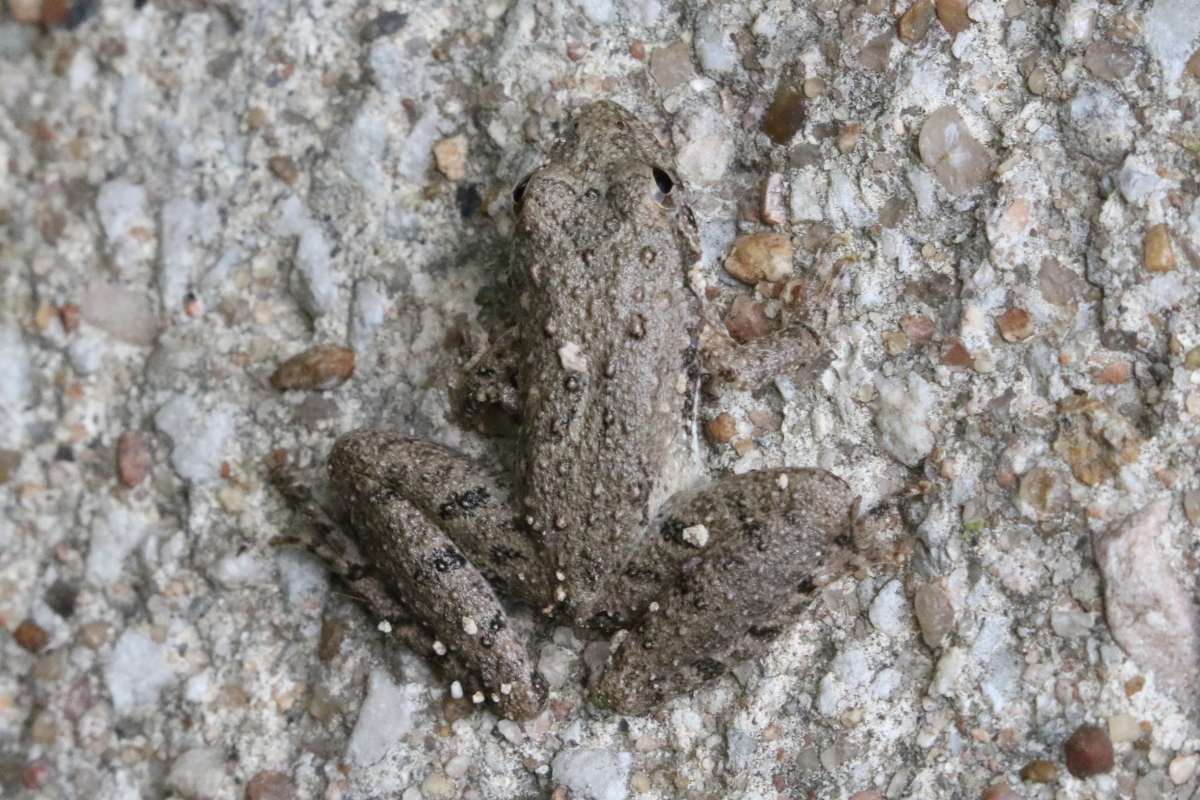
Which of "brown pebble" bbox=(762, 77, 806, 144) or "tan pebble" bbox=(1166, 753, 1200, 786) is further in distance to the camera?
"brown pebble" bbox=(762, 77, 806, 144)

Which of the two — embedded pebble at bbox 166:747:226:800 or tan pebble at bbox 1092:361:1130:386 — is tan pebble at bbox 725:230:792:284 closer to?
tan pebble at bbox 1092:361:1130:386

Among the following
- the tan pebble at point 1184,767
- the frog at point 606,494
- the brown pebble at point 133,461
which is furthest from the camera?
the brown pebble at point 133,461

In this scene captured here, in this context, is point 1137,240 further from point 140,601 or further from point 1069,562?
point 140,601

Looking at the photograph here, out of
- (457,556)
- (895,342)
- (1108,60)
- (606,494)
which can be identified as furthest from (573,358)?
(1108,60)

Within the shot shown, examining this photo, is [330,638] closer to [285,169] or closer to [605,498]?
[605,498]

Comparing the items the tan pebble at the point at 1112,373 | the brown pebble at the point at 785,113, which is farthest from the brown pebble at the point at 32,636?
the tan pebble at the point at 1112,373

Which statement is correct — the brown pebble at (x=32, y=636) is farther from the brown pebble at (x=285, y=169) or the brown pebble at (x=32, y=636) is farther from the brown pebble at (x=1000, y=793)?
the brown pebble at (x=1000, y=793)

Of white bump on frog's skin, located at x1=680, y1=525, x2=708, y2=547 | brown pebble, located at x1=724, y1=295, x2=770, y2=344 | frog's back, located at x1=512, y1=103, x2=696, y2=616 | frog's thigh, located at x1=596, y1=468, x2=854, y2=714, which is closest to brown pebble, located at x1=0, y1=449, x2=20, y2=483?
frog's back, located at x1=512, y1=103, x2=696, y2=616

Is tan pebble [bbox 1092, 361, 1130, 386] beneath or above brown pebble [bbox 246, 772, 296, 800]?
above
